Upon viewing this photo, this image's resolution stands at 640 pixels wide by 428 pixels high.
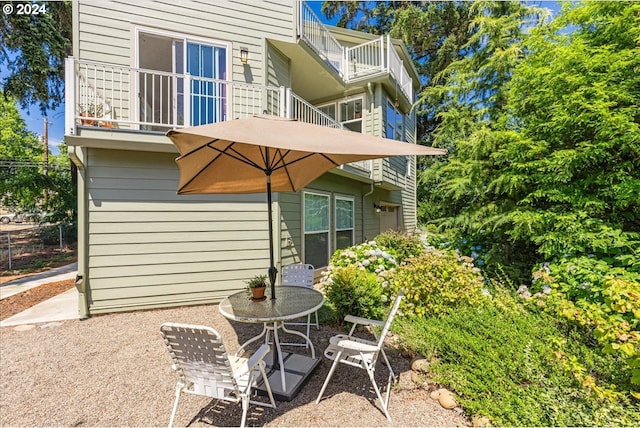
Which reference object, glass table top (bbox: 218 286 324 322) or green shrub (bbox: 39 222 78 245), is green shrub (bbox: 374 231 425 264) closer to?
glass table top (bbox: 218 286 324 322)

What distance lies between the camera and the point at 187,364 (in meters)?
2.19

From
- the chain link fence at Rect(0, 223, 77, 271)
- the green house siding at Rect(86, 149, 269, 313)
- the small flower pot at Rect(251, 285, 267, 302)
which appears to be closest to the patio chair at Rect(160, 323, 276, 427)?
the small flower pot at Rect(251, 285, 267, 302)

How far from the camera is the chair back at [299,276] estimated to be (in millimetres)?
4334

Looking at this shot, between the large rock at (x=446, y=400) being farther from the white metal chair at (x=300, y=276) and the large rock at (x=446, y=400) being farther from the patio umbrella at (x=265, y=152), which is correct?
the white metal chair at (x=300, y=276)

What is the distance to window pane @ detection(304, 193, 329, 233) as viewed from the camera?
23.2 ft

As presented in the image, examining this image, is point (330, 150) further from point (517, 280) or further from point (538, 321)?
point (517, 280)

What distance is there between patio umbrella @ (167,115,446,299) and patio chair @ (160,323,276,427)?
1036 mm

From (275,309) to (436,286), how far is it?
2.53 metres

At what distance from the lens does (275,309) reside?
2814 mm

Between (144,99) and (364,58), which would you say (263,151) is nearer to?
(144,99)

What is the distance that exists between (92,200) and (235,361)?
13.8 ft

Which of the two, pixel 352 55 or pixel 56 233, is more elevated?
pixel 352 55

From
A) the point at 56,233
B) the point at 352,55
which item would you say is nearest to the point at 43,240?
the point at 56,233

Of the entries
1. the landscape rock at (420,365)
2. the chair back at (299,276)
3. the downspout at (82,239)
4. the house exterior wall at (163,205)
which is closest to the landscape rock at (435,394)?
the landscape rock at (420,365)
